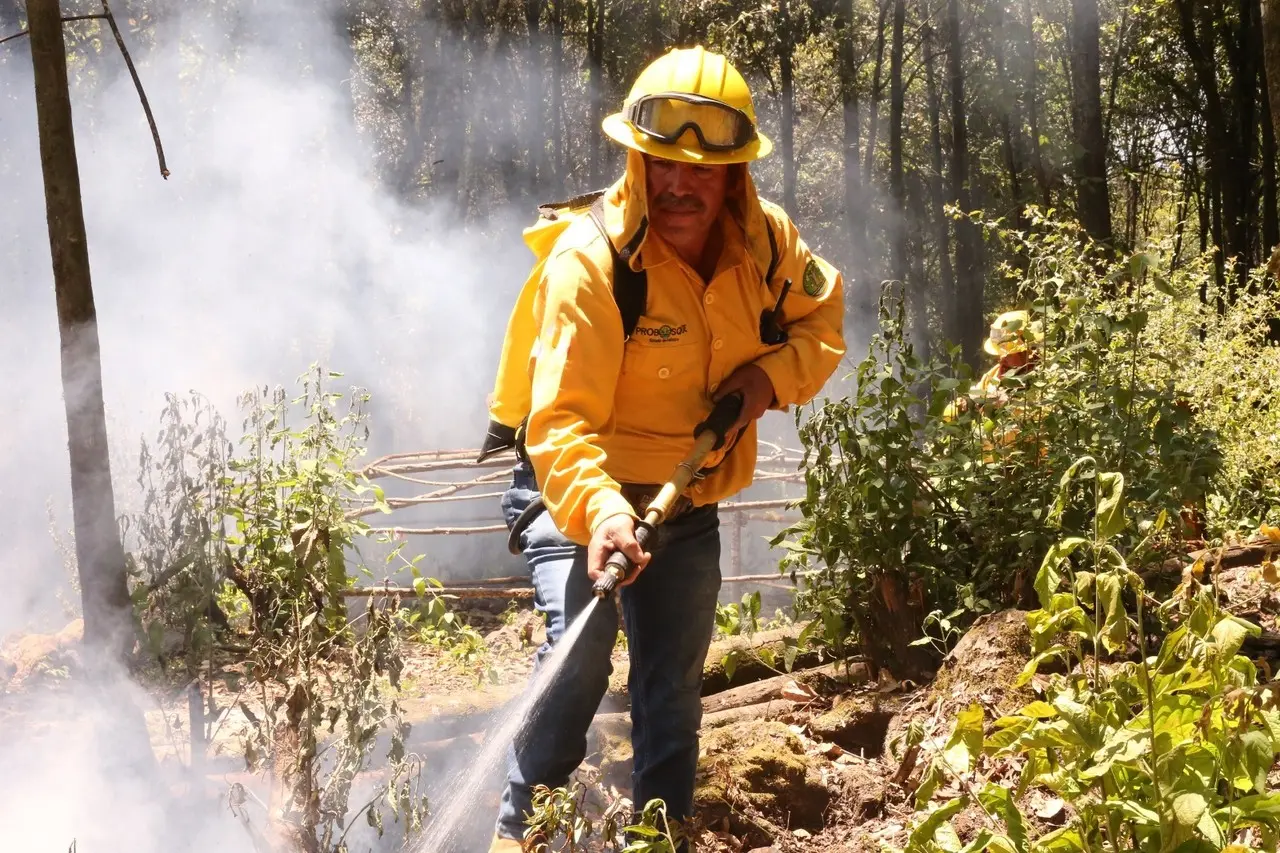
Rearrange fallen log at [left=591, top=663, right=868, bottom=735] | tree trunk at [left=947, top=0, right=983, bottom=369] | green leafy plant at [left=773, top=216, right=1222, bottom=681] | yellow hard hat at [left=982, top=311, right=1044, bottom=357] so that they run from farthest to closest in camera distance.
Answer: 1. tree trunk at [left=947, top=0, right=983, bottom=369]
2. fallen log at [left=591, top=663, right=868, bottom=735]
3. yellow hard hat at [left=982, top=311, right=1044, bottom=357]
4. green leafy plant at [left=773, top=216, right=1222, bottom=681]

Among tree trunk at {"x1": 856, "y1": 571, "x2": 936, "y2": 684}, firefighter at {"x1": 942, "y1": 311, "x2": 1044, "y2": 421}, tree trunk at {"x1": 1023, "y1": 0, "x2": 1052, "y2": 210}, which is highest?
tree trunk at {"x1": 1023, "y1": 0, "x2": 1052, "y2": 210}

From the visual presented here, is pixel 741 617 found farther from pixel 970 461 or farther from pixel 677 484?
pixel 677 484

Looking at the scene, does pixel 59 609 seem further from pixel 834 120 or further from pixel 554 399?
pixel 834 120

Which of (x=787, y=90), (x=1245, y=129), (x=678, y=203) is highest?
(x=787, y=90)

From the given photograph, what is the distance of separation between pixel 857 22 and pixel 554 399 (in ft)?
58.8

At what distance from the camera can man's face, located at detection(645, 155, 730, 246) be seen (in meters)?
2.98

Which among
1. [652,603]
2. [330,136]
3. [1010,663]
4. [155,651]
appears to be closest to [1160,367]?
[1010,663]

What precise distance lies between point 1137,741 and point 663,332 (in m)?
1.56

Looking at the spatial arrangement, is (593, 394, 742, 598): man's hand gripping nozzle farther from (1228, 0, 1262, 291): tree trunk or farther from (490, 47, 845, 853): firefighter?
(1228, 0, 1262, 291): tree trunk

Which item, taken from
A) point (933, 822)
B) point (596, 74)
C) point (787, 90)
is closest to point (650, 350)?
point (933, 822)

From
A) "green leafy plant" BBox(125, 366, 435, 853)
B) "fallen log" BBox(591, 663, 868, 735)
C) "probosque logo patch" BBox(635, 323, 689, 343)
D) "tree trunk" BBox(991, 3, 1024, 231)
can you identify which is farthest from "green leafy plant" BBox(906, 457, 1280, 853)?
"tree trunk" BBox(991, 3, 1024, 231)

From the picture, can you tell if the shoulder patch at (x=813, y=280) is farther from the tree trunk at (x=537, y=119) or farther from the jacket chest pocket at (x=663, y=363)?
the tree trunk at (x=537, y=119)

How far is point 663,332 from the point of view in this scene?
9.75ft

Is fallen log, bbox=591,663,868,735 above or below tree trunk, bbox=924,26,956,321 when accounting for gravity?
below
